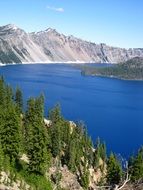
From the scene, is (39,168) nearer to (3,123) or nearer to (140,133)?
(3,123)

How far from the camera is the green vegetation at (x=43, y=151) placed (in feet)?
221

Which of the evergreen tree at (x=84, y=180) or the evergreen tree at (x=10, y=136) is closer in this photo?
the evergreen tree at (x=10, y=136)

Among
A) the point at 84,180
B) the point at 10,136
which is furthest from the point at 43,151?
the point at 84,180

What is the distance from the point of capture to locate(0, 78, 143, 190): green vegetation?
67250 mm

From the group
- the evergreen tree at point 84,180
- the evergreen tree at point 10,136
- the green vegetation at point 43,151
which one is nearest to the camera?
the green vegetation at point 43,151

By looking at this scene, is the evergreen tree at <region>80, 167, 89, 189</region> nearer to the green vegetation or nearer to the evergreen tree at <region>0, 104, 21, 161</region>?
the green vegetation

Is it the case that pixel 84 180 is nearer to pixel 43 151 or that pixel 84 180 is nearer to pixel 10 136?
pixel 43 151

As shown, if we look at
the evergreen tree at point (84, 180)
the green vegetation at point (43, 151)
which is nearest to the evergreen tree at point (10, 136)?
the green vegetation at point (43, 151)

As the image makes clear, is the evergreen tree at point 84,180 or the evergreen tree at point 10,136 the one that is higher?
the evergreen tree at point 10,136

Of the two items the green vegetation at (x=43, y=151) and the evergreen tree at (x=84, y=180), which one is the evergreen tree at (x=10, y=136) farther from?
the evergreen tree at (x=84, y=180)

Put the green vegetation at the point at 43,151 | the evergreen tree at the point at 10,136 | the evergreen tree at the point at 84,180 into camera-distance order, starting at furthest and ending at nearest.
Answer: the evergreen tree at the point at 84,180 < the evergreen tree at the point at 10,136 < the green vegetation at the point at 43,151

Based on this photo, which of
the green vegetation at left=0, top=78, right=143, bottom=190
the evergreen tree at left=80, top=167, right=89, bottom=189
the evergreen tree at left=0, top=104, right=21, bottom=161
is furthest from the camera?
the evergreen tree at left=80, top=167, right=89, bottom=189

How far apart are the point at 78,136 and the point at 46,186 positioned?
50.1 metres

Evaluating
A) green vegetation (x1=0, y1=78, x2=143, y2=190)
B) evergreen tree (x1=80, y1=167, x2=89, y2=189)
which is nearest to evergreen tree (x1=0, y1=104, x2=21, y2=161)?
green vegetation (x1=0, y1=78, x2=143, y2=190)
